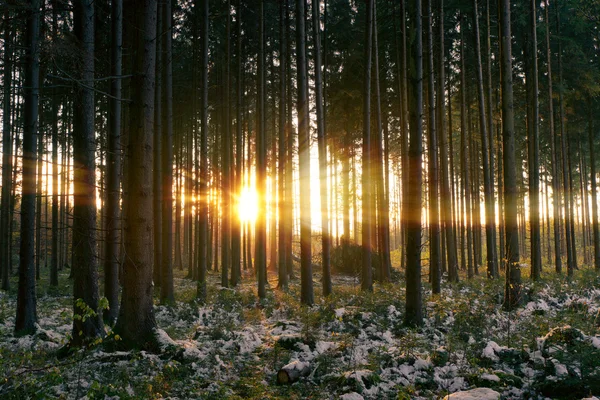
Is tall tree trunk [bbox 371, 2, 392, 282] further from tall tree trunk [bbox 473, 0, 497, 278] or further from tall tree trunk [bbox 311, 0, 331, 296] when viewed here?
tall tree trunk [bbox 473, 0, 497, 278]

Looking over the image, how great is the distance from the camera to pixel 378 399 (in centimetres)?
483

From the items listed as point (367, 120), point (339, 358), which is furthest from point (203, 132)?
A: point (339, 358)

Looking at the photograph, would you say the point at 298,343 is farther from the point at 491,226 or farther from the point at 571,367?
the point at 491,226

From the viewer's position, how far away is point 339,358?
6.29 meters

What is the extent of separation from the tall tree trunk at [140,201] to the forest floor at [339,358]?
0.48 metres

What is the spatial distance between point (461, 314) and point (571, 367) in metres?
3.77

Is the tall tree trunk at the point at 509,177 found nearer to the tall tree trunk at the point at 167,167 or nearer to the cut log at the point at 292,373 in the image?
the cut log at the point at 292,373

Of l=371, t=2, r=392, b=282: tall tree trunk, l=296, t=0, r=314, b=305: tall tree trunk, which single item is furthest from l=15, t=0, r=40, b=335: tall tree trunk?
l=371, t=2, r=392, b=282: tall tree trunk

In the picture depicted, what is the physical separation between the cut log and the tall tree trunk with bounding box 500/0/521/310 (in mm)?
6643

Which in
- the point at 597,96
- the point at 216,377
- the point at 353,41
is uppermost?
the point at 353,41

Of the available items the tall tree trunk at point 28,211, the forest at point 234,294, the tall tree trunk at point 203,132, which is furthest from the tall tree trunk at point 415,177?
the tall tree trunk at point 28,211

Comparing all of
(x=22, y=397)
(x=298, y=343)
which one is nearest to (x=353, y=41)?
(x=298, y=343)

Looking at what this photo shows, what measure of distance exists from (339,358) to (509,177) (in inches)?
286

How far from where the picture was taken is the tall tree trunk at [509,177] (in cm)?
943
